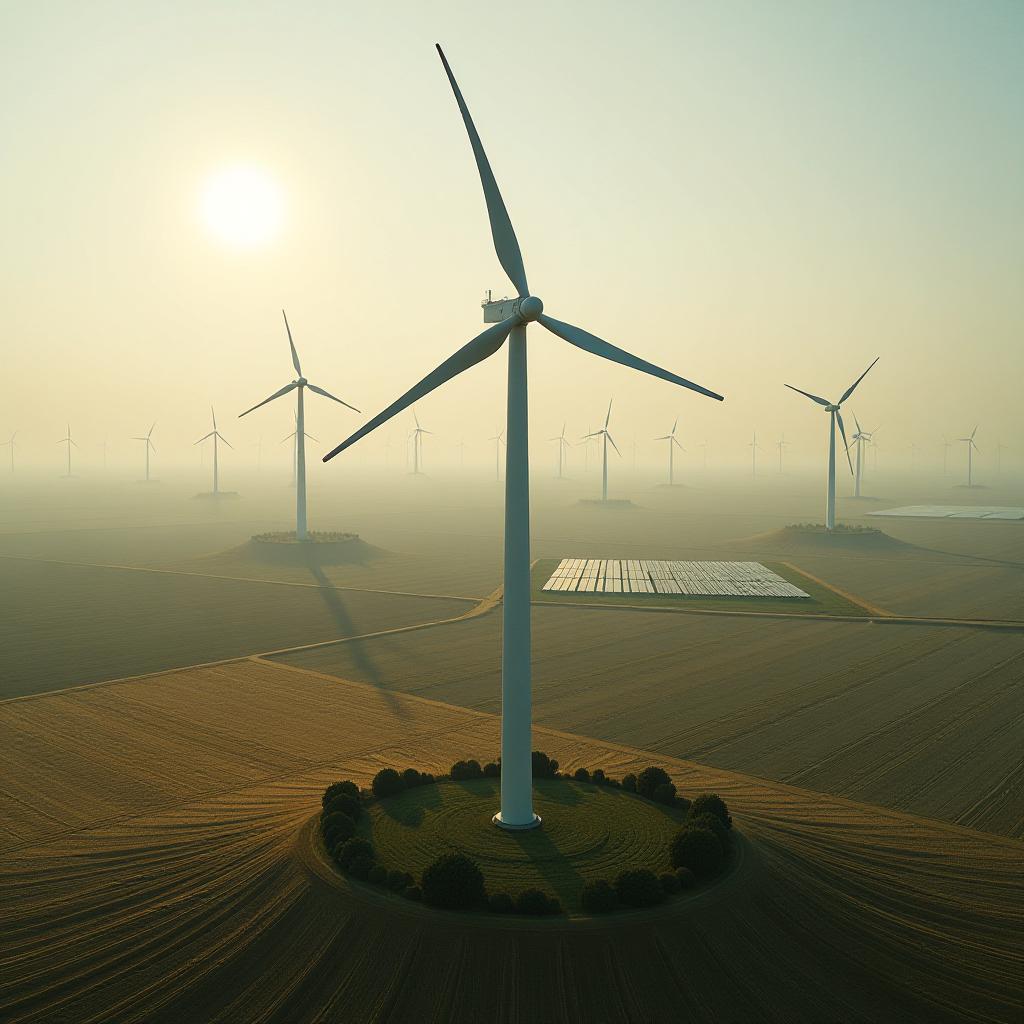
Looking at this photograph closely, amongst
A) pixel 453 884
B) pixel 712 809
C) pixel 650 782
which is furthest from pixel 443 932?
pixel 650 782

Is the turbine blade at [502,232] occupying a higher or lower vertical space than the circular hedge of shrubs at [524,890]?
higher

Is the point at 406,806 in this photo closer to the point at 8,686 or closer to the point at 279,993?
the point at 279,993

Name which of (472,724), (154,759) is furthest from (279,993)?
(472,724)

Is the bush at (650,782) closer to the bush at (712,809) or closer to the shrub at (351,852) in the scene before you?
the bush at (712,809)

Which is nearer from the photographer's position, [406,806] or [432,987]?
[432,987]

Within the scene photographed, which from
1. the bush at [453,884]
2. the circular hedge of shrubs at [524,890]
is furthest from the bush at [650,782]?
the bush at [453,884]
